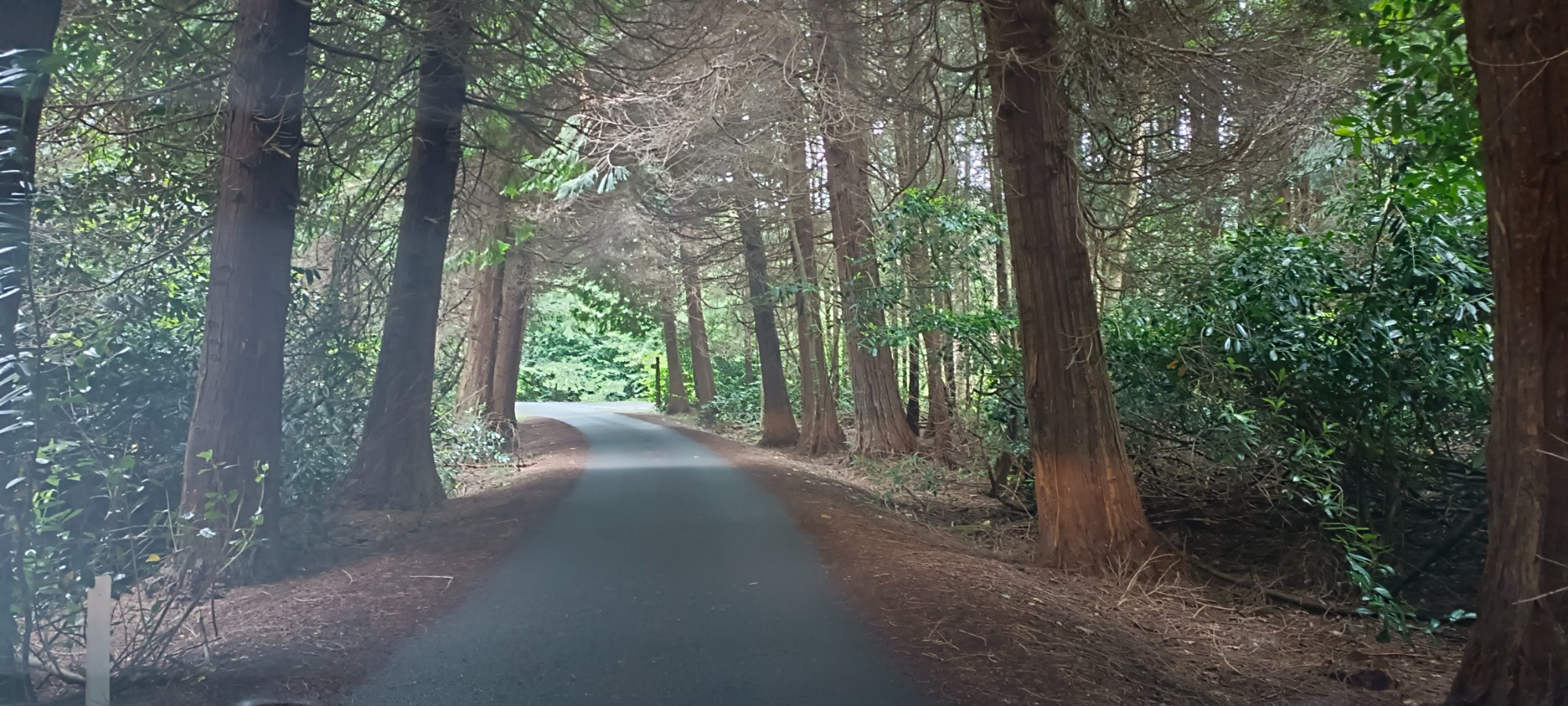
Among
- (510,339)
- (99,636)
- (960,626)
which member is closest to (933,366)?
(510,339)

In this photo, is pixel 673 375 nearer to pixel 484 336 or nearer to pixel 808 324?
pixel 484 336

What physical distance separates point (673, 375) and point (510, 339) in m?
12.2

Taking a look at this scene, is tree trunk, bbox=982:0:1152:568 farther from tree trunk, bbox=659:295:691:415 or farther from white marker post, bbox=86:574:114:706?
tree trunk, bbox=659:295:691:415

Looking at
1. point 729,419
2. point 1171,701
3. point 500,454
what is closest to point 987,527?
point 1171,701

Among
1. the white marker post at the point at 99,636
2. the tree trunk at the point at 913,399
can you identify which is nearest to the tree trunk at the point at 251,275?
the white marker post at the point at 99,636

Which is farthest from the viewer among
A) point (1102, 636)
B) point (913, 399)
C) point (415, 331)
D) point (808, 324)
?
point (808, 324)

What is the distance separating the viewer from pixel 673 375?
121ft

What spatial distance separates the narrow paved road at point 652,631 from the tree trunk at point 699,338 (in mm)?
13916

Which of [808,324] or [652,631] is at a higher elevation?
[808,324]

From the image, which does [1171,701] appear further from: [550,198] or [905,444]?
[550,198]

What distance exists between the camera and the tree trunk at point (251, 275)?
8250 mm

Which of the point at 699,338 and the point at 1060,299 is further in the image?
the point at 699,338

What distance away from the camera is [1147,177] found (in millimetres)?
9891

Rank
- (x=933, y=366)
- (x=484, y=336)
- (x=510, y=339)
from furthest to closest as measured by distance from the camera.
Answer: (x=510, y=339), (x=484, y=336), (x=933, y=366)
